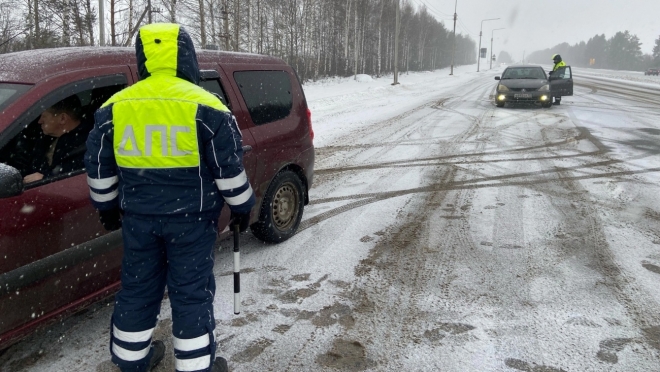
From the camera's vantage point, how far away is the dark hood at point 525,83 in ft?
50.2

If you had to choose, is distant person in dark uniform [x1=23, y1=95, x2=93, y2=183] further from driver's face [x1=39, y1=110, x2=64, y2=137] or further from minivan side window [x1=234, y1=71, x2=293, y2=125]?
minivan side window [x1=234, y1=71, x2=293, y2=125]

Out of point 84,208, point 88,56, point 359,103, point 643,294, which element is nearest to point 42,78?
point 88,56

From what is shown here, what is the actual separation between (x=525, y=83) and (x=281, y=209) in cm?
1364

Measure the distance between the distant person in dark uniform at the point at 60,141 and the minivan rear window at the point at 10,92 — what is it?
0.15m

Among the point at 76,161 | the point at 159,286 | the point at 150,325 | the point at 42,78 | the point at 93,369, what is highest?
the point at 42,78

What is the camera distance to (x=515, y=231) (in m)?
4.74

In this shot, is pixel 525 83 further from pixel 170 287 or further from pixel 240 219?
pixel 170 287

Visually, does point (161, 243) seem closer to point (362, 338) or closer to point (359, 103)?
point (362, 338)

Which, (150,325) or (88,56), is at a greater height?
(88,56)

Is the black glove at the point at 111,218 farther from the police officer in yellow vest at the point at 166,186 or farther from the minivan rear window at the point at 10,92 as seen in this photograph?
the minivan rear window at the point at 10,92

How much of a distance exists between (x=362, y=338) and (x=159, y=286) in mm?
1280

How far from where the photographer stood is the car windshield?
16141 mm

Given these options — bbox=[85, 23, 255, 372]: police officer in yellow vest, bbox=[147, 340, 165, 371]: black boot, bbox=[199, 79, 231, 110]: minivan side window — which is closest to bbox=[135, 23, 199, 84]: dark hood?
bbox=[85, 23, 255, 372]: police officer in yellow vest

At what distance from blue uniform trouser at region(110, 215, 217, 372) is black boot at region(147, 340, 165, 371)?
21 cm
